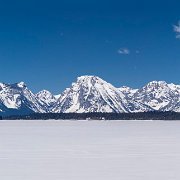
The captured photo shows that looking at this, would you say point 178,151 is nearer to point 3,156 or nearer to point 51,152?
point 51,152

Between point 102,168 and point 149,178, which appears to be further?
point 102,168

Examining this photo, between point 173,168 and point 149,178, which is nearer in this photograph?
point 149,178

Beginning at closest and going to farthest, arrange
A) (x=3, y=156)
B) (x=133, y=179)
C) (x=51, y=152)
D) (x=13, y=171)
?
(x=133, y=179), (x=13, y=171), (x=3, y=156), (x=51, y=152)

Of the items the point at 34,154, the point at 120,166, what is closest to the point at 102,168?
the point at 120,166

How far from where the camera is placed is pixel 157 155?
25297 millimetres

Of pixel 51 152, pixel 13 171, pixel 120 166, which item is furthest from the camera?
pixel 51 152

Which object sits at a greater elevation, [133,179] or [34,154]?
[133,179]

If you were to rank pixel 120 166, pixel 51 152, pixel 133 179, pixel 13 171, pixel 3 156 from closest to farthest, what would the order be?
pixel 133 179 < pixel 13 171 < pixel 120 166 < pixel 3 156 < pixel 51 152

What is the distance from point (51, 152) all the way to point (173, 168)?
31.5 ft

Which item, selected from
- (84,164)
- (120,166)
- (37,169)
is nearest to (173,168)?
(120,166)

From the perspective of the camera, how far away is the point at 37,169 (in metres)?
19.5

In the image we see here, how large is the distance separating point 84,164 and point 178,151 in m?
8.47

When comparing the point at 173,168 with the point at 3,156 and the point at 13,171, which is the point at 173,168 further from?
the point at 3,156

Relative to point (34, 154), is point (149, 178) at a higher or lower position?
higher
